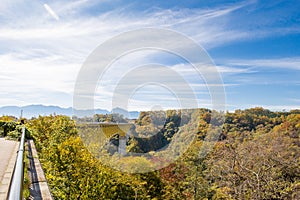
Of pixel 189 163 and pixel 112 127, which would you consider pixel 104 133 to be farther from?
pixel 189 163

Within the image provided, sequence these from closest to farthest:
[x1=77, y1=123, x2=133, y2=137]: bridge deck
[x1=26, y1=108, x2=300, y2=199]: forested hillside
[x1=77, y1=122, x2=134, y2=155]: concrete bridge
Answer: [x1=26, y1=108, x2=300, y2=199]: forested hillside < [x1=77, y1=123, x2=133, y2=137]: bridge deck < [x1=77, y1=122, x2=134, y2=155]: concrete bridge

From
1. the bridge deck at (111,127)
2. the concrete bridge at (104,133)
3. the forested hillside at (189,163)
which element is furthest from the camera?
the concrete bridge at (104,133)

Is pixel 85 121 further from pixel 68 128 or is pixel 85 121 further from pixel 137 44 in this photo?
pixel 137 44

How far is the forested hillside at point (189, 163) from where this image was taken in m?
9.33

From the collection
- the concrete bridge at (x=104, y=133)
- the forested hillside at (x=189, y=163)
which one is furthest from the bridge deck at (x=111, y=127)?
the forested hillside at (x=189, y=163)

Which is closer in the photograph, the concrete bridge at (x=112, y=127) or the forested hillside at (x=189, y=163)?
the forested hillside at (x=189, y=163)

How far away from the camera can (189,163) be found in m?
18.4

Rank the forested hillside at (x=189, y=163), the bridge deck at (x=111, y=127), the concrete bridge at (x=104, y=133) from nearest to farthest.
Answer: the forested hillside at (x=189, y=163) < the bridge deck at (x=111, y=127) < the concrete bridge at (x=104, y=133)

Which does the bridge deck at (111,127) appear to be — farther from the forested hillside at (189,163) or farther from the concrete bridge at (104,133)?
the forested hillside at (189,163)

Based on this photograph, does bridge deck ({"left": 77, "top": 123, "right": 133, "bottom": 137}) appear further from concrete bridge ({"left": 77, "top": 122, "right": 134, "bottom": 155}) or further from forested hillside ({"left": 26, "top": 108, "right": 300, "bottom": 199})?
forested hillside ({"left": 26, "top": 108, "right": 300, "bottom": 199})

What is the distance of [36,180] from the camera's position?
336 centimetres

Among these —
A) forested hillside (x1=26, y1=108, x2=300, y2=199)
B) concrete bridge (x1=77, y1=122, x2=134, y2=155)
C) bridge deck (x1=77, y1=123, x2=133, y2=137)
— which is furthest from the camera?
concrete bridge (x1=77, y1=122, x2=134, y2=155)

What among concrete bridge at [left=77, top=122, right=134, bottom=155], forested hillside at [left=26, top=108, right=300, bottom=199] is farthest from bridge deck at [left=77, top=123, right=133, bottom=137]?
forested hillside at [left=26, top=108, right=300, bottom=199]

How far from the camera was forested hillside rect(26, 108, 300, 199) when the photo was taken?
30.6 ft
